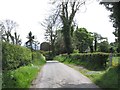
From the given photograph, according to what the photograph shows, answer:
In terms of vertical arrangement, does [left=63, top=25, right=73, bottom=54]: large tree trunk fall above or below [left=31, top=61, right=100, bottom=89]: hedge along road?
above

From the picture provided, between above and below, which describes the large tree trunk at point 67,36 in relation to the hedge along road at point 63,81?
above

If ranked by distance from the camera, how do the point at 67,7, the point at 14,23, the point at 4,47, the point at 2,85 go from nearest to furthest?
the point at 2,85
the point at 4,47
the point at 67,7
the point at 14,23

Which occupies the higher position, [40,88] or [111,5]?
[111,5]

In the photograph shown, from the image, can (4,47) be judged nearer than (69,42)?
Yes

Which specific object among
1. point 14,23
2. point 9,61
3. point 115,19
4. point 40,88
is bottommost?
point 40,88

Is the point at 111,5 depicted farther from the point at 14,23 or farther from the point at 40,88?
the point at 14,23

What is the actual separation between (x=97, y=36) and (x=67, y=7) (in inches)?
2176

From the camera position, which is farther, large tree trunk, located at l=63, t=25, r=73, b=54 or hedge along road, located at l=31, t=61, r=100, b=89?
large tree trunk, located at l=63, t=25, r=73, b=54

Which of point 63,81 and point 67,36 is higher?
point 67,36

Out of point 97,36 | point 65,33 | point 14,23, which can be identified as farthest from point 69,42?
point 97,36

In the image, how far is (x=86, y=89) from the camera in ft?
44.7

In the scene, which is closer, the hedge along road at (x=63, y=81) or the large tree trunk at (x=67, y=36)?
the hedge along road at (x=63, y=81)

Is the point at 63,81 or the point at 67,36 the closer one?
the point at 63,81

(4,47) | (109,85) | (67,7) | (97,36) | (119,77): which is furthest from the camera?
(97,36)
